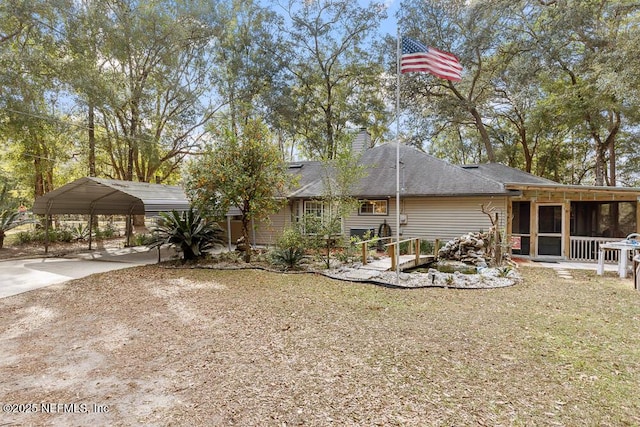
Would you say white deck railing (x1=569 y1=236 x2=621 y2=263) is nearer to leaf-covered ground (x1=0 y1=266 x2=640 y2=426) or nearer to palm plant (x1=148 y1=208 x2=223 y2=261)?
leaf-covered ground (x1=0 y1=266 x2=640 y2=426)

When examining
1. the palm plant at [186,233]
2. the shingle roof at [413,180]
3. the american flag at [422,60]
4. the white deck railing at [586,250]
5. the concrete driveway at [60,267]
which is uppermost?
the american flag at [422,60]

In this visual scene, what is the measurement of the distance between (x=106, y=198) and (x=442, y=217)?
13.6 metres

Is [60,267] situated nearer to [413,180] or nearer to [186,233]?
[186,233]

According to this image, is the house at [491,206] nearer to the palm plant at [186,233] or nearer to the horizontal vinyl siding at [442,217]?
the horizontal vinyl siding at [442,217]

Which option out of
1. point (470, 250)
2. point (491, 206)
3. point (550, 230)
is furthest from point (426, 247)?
point (550, 230)

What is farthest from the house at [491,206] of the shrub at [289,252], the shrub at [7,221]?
the shrub at [7,221]

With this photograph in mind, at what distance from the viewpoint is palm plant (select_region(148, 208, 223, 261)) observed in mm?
10062

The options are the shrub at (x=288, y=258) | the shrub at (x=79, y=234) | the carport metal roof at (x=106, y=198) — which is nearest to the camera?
the shrub at (x=288, y=258)

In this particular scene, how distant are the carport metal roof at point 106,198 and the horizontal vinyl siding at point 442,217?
7658mm

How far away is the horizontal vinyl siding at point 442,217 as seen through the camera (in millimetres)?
11586

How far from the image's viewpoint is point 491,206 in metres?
11.3

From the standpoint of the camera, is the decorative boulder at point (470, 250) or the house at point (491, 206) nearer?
the decorative boulder at point (470, 250)

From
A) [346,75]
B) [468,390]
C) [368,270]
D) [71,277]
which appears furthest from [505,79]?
[71,277]

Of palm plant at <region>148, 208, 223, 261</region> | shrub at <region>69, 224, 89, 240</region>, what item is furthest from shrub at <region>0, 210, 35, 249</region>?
palm plant at <region>148, 208, 223, 261</region>
